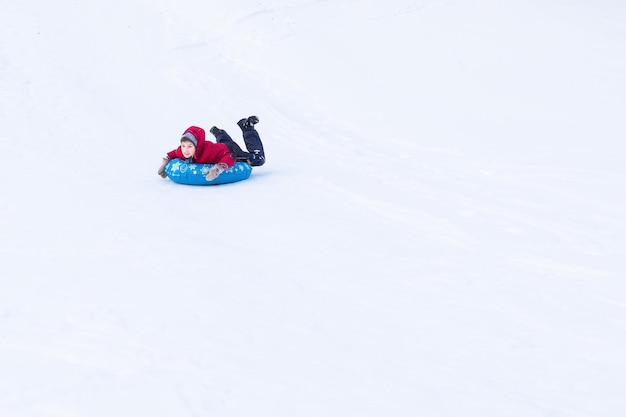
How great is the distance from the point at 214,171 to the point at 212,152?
32cm

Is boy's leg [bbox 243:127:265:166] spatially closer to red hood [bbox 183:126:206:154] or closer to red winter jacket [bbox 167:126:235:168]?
red winter jacket [bbox 167:126:235:168]

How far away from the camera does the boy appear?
6367mm

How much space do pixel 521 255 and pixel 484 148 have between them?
3.01 m

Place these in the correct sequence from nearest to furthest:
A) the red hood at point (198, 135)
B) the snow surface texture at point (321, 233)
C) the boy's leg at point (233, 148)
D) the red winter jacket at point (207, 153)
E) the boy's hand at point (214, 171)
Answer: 1. the snow surface texture at point (321, 233)
2. the boy's hand at point (214, 171)
3. the red hood at point (198, 135)
4. the red winter jacket at point (207, 153)
5. the boy's leg at point (233, 148)

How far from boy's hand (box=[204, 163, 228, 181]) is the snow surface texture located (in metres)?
0.12

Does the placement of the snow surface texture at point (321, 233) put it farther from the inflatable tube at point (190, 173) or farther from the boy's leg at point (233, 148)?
the boy's leg at point (233, 148)

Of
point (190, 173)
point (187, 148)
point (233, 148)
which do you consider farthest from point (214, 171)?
point (233, 148)

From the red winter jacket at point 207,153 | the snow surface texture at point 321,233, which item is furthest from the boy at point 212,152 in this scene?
the snow surface texture at point 321,233

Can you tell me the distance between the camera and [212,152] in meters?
6.55

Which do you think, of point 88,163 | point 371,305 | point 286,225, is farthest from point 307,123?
point 371,305

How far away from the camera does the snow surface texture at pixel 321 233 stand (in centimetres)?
306

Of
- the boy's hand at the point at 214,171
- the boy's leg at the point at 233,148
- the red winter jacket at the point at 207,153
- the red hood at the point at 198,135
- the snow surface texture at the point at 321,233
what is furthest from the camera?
the boy's leg at the point at 233,148

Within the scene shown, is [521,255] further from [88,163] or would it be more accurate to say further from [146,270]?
[88,163]

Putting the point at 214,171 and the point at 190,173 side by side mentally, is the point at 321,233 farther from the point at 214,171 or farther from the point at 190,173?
the point at 190,173
